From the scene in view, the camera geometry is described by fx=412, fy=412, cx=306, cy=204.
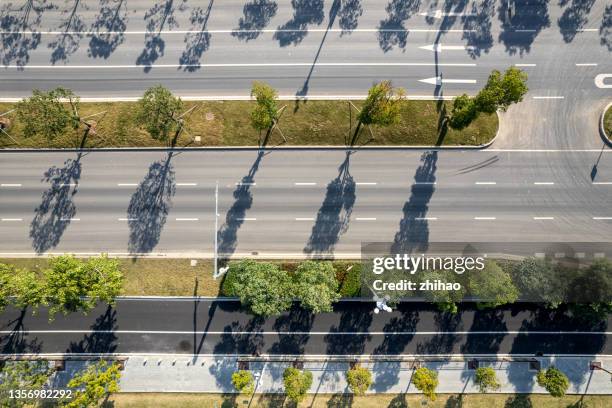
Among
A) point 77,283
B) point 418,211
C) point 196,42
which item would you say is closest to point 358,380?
point 418,211

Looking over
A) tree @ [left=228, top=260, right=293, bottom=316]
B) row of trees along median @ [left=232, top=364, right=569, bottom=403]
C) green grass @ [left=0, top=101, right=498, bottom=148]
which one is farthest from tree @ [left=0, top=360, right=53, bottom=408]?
green grass @ [left=0, top=101, right=498, bottom=148]

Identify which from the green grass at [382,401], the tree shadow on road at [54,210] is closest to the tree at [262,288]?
the green grass at [382,401]

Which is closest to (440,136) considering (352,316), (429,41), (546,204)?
(429,41)

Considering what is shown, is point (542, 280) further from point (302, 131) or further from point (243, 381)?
point (243, 381)

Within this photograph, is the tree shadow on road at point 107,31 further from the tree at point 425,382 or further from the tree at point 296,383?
the tree at point 425,382

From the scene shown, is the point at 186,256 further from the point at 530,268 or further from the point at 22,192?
the point at 530,268

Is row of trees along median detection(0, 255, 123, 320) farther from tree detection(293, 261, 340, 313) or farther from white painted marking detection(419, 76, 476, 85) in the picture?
white painted marking detection(419, 76, 476, 85)
